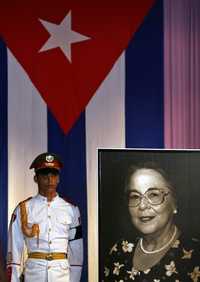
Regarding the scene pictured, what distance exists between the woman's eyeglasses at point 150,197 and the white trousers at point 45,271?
55 centimetres

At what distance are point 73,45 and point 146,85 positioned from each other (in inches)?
23.9

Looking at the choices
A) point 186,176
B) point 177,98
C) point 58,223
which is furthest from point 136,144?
point 58,223

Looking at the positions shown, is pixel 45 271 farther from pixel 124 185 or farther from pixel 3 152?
pixel 3 152

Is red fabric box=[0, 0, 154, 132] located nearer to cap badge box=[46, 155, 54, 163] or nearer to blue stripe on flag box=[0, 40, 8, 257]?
blue stripe on flag box=[0, 40, 8, 257]

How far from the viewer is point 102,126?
394cm

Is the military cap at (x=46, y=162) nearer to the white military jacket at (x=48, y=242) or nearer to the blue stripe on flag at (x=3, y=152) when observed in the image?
the white military jacket at (x=48, y=242)

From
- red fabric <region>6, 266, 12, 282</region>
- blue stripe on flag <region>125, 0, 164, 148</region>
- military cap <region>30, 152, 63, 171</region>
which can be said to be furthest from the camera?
blue stripe on flag <region>125, 0, 164, 148</region>

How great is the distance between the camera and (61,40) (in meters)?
3.96

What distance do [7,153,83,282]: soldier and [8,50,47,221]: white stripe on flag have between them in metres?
0.54

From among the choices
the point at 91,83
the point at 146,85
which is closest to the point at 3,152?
the point at 91,83

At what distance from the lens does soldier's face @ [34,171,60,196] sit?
3.29 meters

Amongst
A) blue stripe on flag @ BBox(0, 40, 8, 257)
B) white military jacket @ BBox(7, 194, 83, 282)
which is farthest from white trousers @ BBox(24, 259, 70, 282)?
blue stripe on flag @ BBox(0, 40, 8, 257)

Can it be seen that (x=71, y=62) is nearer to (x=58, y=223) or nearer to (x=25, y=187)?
(x=25, y=187)

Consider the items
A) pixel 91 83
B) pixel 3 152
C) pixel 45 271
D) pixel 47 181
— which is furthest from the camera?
pixel 91 83
